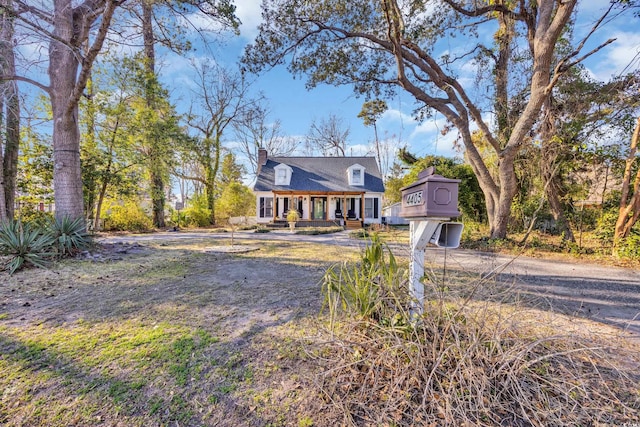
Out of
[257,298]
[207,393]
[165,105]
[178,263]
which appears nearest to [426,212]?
[207,393]

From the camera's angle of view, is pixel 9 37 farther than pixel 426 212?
Yes

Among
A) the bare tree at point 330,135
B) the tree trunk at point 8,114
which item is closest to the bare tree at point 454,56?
the tree trunk at point 8,114

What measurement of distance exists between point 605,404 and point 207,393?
253 cm

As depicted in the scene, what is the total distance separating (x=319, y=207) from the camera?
20219 mm

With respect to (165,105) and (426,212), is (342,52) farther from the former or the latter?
(165,105)

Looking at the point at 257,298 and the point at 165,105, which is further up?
the point at 165,105

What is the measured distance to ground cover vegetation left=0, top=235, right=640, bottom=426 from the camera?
61.3 inches

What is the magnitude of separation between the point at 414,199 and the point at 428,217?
230 millimetres

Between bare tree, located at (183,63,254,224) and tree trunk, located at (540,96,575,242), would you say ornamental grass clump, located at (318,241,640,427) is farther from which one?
bare tree, located at (183,63,254,224)

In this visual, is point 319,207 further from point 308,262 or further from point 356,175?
point 308,262

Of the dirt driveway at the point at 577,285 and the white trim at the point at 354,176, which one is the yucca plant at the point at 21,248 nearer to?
the dirt driveway at the point at 577,285

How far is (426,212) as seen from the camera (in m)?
1.74

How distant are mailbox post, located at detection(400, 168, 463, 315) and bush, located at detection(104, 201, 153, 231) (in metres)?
14.9

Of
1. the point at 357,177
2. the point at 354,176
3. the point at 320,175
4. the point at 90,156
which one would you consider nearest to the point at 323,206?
the point at 320,175
